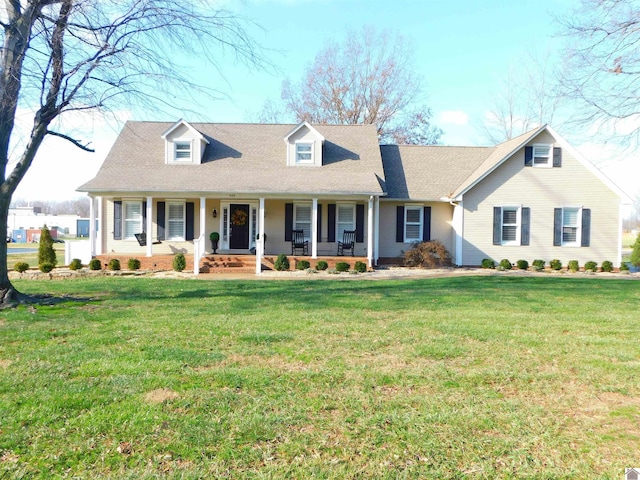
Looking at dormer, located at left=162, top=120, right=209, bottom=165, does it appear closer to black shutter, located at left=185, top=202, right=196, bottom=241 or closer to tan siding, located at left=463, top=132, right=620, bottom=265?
black shutter, located at left=185, top=202, right=196, bottom=241

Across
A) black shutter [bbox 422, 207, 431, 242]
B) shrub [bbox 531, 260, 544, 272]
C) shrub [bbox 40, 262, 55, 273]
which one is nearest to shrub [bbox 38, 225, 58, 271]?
shrub [bbox 40, 262, 55, 273]

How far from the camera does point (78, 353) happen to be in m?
5.20

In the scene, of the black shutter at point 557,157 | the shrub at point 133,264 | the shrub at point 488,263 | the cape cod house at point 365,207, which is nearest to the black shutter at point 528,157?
the cape cod house at point 365,207

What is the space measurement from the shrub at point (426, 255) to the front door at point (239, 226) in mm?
6636

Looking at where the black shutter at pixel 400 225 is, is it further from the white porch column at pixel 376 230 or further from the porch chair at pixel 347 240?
the porch chair at pixel 347 240

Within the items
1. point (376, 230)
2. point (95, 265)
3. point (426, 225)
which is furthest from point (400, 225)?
point (95, 265)

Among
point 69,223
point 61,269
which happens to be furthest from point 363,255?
point 69,223

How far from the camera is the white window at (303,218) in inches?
742

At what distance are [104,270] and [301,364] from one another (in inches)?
525

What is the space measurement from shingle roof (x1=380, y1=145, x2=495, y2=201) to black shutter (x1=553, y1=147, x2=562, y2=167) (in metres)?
3.55

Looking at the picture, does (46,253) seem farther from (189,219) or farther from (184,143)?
(184,143)

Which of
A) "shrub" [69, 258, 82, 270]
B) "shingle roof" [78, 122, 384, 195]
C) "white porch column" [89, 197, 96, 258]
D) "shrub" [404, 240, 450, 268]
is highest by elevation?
"shingle roof" [78, 122, 384, 195]

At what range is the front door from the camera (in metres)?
18.9

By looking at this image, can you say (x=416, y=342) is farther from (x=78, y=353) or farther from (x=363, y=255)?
(x=363, y=255)
